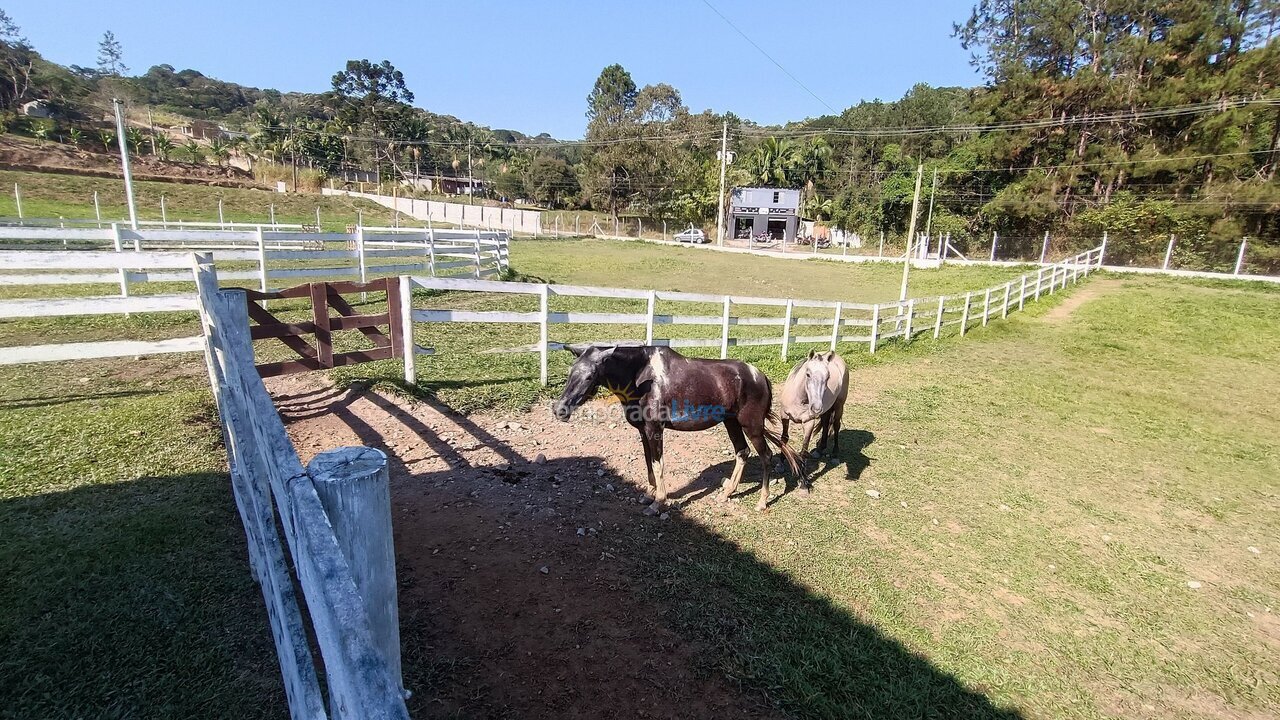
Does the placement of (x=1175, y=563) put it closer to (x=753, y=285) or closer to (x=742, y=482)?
(x=742, y=482)

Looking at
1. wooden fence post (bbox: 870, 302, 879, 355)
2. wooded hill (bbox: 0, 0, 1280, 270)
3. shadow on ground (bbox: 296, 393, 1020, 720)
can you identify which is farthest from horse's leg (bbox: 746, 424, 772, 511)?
wooded hill (bbox: 0, 0, 1280, 270)

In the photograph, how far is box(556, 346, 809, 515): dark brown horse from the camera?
455cm

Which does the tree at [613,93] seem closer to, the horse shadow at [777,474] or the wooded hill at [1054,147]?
the wooded hill at [1054,147]

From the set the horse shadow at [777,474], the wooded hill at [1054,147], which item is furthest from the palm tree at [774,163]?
the horse shadow at [777,474]

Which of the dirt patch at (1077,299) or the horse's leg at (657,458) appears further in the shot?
the dirt patch at (1077,299)

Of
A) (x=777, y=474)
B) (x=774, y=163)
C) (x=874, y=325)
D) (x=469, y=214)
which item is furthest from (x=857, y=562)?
(x=774, y=163)

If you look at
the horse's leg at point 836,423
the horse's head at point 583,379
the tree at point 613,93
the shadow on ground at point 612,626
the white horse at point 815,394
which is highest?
the tree at point 613,93

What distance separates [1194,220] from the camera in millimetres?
26766

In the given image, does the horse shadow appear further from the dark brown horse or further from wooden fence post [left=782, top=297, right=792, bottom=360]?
wooden fence post [left=782, top=297, right=792, bottom=360]

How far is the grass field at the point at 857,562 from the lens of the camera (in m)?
2.75

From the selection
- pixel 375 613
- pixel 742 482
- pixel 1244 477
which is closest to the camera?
pixel 375 613

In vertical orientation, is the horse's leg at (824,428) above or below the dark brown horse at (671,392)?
below

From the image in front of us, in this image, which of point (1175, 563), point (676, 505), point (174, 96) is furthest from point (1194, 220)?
point (174, 96)

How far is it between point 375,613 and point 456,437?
458 cm
